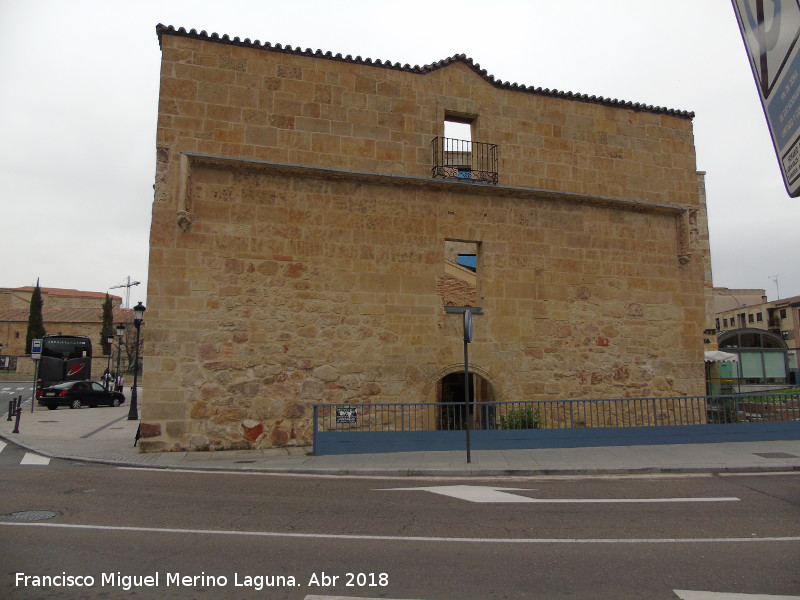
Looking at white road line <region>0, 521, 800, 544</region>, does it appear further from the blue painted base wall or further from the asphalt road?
the blue painted base wall

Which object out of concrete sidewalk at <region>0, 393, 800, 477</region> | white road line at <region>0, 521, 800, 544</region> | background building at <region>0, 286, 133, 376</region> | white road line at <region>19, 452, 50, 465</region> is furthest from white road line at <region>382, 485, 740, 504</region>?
background building at <region>0, 286, 133, 376</region>

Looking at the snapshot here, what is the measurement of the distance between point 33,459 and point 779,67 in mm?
13819

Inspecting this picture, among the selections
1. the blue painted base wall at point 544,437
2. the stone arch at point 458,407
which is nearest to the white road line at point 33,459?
the blue painted base wall at point 544,437

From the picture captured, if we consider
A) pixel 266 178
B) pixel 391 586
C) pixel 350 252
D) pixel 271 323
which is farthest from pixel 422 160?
pixel 391 586

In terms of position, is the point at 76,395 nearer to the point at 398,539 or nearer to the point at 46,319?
the point at 398,539

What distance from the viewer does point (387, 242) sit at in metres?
13.2

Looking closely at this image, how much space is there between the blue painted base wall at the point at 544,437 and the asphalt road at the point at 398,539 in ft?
9.18

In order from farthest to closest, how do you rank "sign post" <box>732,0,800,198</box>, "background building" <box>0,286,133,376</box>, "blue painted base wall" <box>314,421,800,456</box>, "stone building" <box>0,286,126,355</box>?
1. "stone building" <box>0,286,126,355</box>
2. "background building" <box>0,286,133,376</box>
3. "blue painted base wall" <box>314,421,800,456</box>
4. "sign post" <box>732,0,800,198</box>

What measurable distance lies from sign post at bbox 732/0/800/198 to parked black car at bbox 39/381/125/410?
29.6 meters

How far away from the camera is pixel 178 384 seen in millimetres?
11594

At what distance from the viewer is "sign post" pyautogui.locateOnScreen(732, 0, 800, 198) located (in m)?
1.98

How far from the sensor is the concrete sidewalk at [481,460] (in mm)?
9664

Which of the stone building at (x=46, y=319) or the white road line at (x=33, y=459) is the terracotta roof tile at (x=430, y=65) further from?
the stone building at (x=46, y=319)

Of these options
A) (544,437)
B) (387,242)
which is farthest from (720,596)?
(387,242)
